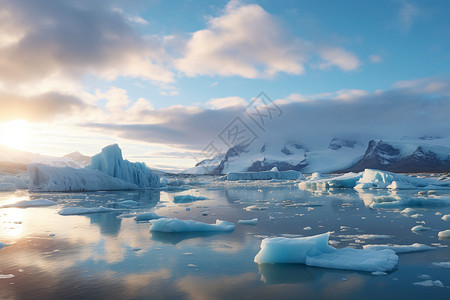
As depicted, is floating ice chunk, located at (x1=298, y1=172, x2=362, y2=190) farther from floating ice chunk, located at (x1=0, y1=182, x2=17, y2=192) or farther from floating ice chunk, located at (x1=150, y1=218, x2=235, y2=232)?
floating ice chunk, located at (x1=0, y1=182, x2=17, y2=192)

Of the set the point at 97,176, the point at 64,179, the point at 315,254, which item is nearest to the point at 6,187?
the point at 64,179

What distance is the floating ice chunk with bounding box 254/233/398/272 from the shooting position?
5.31 meters

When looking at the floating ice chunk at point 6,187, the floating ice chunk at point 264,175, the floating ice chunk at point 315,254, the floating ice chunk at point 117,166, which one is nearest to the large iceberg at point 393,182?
the floating ice chunk at point 117,166

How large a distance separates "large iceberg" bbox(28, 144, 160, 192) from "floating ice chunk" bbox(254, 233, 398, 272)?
2691 cm

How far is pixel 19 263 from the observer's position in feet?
19.1

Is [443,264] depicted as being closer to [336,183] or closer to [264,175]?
[336,183]

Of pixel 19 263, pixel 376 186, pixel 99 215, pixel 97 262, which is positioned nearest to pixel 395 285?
pixel 97 262

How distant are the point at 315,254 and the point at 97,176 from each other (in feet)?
89.9

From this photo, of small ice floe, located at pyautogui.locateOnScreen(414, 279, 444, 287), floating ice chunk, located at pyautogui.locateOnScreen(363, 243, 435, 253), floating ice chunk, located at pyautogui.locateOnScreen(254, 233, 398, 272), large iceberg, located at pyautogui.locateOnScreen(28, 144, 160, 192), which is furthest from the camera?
large iceberg, located at pyautogui.locateOnScreen(28, 144, 160, 192)

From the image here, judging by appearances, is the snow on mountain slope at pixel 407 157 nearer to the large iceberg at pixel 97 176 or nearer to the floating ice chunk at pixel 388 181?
the floating ice chunk at pixel 388 181

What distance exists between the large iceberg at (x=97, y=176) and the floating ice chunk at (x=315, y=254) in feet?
88.3

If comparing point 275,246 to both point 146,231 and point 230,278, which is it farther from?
point 146,231

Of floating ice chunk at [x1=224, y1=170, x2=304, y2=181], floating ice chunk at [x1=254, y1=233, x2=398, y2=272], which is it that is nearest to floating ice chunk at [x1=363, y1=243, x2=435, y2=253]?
floating ice chunk at [x1=254, y1=233, x2=398, y2=272]

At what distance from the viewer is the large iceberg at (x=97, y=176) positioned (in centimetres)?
2811
